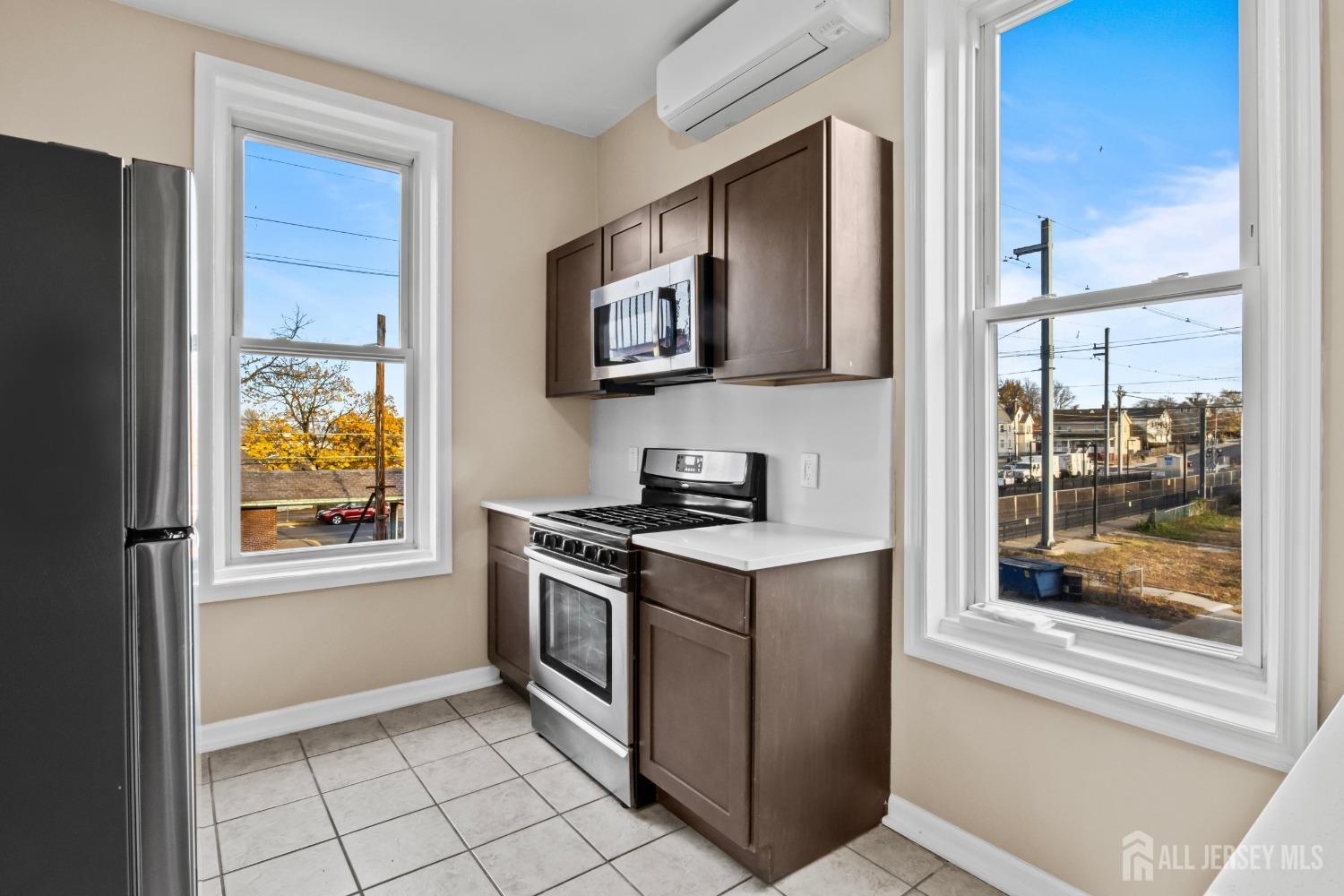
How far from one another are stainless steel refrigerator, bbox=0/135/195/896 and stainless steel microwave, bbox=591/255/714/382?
1.72 meters

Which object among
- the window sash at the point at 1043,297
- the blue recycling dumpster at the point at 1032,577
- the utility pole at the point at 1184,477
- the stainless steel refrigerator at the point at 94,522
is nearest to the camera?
the stainless steel refrigerator at the point at 94,522

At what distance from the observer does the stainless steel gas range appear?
223cm

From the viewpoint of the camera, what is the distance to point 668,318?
2.45 metres

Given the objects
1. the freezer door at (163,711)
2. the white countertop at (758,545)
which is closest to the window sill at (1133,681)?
the white countertop at (758,545)

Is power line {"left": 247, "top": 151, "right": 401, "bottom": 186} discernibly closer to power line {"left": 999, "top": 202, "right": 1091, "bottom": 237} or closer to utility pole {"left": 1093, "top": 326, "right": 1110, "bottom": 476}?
power line {"left": 999, "top": 202, "right": 1091, "bottom": 237}

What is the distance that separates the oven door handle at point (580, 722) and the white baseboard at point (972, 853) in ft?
2.86

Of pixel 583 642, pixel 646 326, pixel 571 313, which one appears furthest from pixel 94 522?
pixel 571 313

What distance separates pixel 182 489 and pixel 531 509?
7.02ft

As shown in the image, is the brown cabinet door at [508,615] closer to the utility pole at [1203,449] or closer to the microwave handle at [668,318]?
the microwave handle at [668,318]

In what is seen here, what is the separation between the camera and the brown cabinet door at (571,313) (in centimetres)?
308

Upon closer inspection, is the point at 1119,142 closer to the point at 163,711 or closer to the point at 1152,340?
the point at 1152,340

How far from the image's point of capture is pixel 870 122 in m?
2.24

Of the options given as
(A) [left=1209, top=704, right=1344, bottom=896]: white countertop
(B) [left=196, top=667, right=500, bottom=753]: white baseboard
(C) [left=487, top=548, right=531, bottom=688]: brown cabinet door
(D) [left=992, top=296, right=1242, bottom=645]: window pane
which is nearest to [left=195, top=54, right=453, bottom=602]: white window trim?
(C) [left=487, top=548, right=531, bottom=688]: brown cabinet door

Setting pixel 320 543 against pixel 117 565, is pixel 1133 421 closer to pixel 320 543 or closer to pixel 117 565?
pixel 117 565
